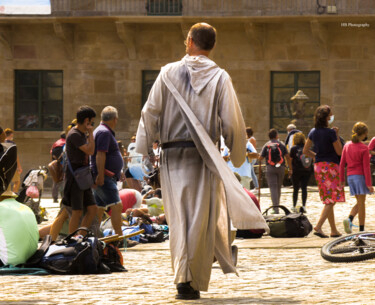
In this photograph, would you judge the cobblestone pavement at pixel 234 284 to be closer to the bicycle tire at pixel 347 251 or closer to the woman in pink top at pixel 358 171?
the bicycle tire at pixel 347 251

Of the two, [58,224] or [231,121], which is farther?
[58,224]


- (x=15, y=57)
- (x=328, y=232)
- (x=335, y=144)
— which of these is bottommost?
(x=328, y=232)

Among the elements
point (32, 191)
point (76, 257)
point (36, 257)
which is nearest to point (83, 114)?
point (36, 257)

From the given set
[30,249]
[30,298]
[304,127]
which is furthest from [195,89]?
[304,127]

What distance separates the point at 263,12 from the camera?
95.3ft

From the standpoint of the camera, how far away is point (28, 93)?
30516 mm

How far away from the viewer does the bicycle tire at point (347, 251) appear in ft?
29.2

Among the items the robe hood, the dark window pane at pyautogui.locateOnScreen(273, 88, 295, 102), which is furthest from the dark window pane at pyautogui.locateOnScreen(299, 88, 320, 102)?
the robe hood

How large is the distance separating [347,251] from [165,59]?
20.8 meters

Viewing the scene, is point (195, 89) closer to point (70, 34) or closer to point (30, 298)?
point (30, 298)

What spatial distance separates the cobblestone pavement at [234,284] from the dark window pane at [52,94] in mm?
20077

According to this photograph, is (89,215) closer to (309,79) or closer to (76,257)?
(76,257)

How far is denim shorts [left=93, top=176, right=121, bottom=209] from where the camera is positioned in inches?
436

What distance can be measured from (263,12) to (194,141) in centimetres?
A: 2258
